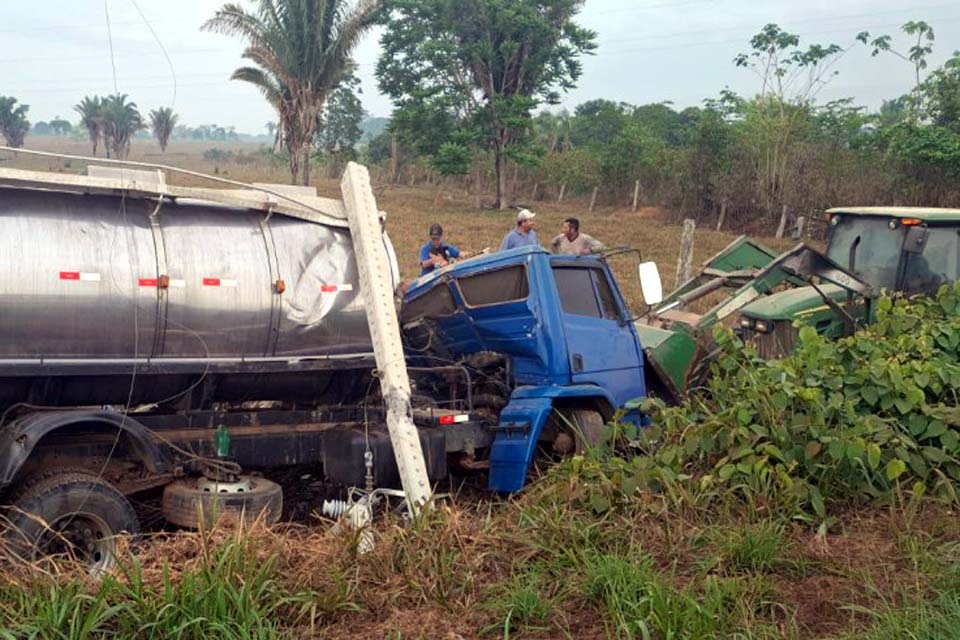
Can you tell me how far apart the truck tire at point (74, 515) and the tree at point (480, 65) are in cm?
3216

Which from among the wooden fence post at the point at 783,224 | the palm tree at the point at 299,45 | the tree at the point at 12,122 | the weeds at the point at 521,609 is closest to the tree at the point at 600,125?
the wooden fence post at the point at 783,224

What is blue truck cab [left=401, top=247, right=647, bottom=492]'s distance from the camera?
23.5 feet

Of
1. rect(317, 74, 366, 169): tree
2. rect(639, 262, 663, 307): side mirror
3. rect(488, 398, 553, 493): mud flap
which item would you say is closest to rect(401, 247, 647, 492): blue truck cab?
rect(488, 398, 553, 493): mud flap

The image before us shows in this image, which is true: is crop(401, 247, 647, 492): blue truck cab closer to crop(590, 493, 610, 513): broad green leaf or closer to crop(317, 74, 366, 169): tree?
crop(590, 493, 610, 513): broad green leaf

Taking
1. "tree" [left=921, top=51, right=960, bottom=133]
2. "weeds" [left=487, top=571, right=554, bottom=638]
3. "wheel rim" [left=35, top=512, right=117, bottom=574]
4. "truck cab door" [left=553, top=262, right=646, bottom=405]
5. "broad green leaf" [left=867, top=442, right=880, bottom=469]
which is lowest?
"wheel rim" [left=35, top=512, right=117, bottom=574]

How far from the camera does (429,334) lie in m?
8.08

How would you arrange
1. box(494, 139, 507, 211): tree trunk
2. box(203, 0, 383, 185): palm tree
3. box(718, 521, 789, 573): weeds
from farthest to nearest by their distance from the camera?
box(494, 139, 507, 211): tree trunk
box(203, 0, 383, 185): palm tree
box(718, 521, 789, 573): weeds

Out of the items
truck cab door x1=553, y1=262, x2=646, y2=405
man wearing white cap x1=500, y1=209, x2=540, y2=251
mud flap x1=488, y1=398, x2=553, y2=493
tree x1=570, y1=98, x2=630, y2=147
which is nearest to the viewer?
mud flap x1=488, y1=398, x2=553, y2=493

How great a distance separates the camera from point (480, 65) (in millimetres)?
38562

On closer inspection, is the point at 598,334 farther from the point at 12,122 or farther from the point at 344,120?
the point at 12,122

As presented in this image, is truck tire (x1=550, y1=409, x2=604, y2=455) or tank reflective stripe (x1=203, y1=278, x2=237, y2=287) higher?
tank reflective stripe (x1=203, y1=278, x2=237, y2=287)

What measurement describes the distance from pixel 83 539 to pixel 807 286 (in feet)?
25.7

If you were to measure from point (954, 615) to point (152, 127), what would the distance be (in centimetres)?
6747

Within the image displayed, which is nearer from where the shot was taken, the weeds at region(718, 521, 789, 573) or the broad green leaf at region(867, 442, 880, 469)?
the weeds at region(718, 521, 789, 573)
